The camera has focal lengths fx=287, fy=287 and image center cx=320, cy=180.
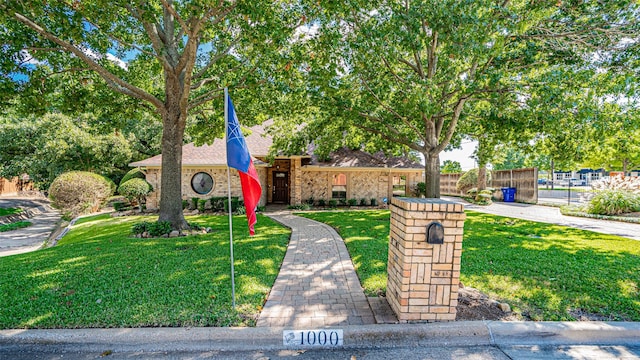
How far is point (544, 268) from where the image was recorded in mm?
5375

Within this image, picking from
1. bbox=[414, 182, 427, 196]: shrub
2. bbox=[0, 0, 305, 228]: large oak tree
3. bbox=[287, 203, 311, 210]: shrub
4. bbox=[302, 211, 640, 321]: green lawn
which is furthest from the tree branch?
bbox=[414, 182, 427, 196]: shrub

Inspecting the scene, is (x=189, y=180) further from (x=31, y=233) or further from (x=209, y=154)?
(x=31, y=233)

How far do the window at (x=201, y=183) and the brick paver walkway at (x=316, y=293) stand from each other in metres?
9.62

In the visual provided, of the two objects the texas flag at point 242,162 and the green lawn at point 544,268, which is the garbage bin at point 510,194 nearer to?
the green lawn at point 544,268

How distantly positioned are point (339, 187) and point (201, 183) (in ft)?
25.0

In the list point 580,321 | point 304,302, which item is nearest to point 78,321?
point 304,302

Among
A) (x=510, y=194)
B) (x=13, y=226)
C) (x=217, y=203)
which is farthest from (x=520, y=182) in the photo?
(x=13, y=226)

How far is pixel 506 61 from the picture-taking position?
8.29 meters

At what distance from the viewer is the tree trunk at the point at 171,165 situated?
8578 millimetres

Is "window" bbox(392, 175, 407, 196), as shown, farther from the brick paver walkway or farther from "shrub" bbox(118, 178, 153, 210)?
"shrub" bbox(118, 178, 153, 210)

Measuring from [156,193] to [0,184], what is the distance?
59.7ft

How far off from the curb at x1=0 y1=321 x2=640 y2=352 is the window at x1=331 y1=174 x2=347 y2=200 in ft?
44.7

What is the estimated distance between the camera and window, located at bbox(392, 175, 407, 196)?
17.8 metres

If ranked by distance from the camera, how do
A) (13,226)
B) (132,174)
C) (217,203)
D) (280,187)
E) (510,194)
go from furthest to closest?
1. (510,194)
2. (280,187)
3. (132,174)
4. (217,203)
5. (13,226)
